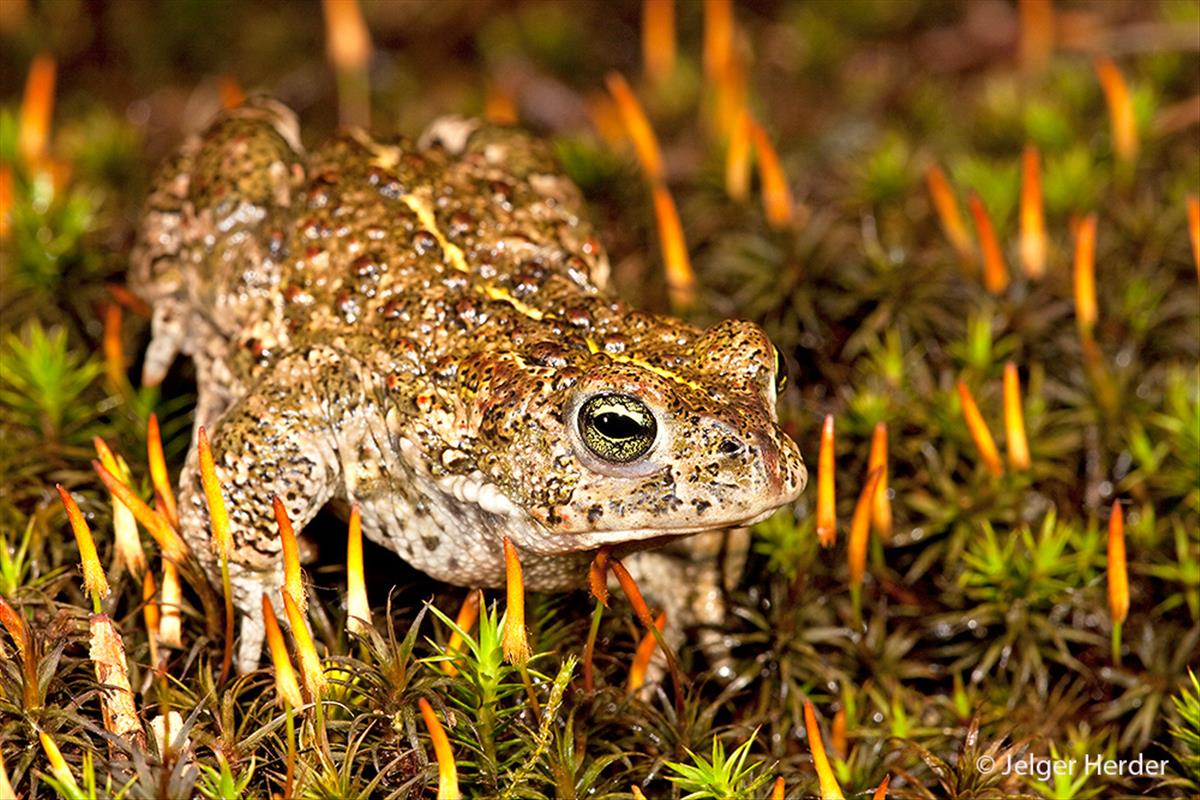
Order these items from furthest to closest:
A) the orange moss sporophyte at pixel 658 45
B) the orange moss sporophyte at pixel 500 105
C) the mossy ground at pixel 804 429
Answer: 1. the orange moss sporophyte at pixel 658 45
2. the orange moss sporophyte at pixel 500 105
3. the mossy ground at pixel 804 429

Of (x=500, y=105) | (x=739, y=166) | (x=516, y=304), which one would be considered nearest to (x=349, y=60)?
(x=500, y=105)

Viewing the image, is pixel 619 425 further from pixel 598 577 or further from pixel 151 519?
pixel 151 519

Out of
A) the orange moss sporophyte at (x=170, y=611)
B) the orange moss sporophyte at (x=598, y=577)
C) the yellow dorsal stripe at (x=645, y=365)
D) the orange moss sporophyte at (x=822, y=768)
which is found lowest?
the orange moss sporophyte at (x=822, y=768)

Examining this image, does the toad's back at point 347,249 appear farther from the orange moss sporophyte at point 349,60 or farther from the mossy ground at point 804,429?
the orange moss sporophyte at point 349,60

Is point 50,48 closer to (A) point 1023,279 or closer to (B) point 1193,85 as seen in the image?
(A) point 1023,279

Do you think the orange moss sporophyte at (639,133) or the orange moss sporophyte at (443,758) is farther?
the orange moss sporophyte at (639,133)

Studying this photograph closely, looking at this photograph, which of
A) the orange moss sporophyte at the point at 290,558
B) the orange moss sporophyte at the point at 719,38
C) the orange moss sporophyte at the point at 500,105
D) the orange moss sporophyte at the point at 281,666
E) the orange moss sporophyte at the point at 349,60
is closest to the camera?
the orange moss sporophyte at the point at 281,666

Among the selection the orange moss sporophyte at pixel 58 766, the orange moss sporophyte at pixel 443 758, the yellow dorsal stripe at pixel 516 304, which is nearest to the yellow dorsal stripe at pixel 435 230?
the yellow dorsal stripe at pixel 516 304
